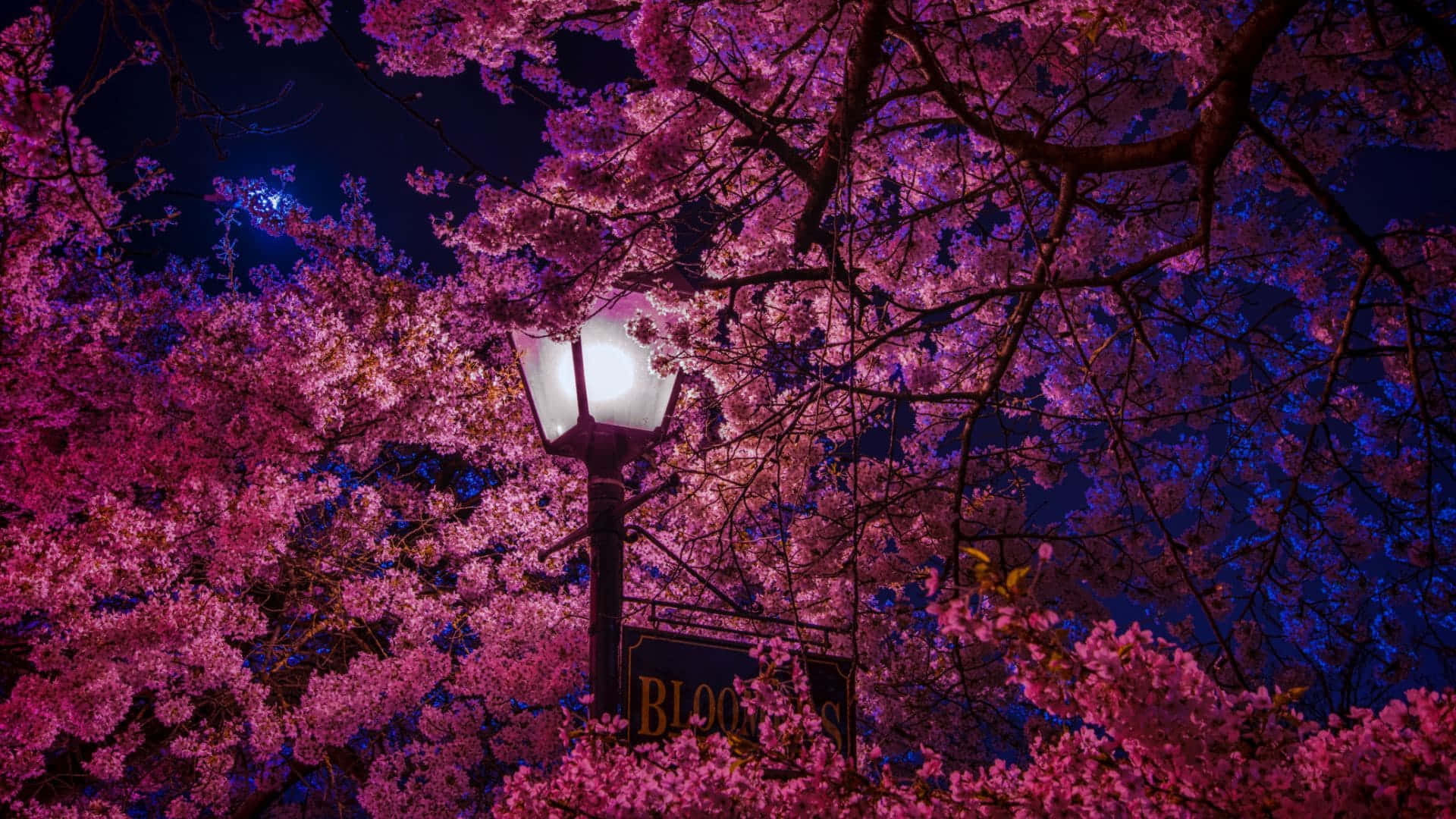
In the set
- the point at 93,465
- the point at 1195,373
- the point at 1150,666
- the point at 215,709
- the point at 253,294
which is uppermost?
the point at 253,294

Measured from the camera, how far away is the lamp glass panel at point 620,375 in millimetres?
4055

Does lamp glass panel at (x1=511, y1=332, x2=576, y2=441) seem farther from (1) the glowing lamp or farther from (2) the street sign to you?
(2) the street sign

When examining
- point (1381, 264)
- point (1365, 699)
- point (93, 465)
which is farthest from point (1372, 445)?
point (93, 465)

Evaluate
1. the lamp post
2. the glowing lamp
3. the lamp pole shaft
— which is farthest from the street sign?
the glowing lamp

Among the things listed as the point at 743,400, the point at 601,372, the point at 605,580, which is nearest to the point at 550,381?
the point at 601,372

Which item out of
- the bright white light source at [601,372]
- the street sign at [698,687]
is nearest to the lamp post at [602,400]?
the bright white light source at [601,372]

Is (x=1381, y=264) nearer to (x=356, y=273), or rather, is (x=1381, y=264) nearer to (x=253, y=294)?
(x=356, y=273)

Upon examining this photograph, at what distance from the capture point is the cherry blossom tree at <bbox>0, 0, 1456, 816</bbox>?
3685 millimetres

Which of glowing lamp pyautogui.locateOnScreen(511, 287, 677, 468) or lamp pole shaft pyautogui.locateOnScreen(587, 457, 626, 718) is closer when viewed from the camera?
lamp pole shaft pyautogui.locateOnScreen(587, 457, 626, 718)

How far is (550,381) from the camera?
4207mm

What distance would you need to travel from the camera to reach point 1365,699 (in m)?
12.5

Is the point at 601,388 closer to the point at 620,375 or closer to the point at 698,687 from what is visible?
the point at 620,375

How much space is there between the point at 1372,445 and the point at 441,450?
10420 mm

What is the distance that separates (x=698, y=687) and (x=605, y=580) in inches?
26.2
